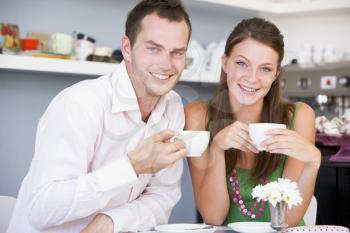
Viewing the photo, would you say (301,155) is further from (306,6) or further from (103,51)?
(306,6)

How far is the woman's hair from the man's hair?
33 cm

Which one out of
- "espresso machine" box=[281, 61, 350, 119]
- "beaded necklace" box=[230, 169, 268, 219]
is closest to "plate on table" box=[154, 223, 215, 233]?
"beaded necklace" box=[230, 169, 268, 219]

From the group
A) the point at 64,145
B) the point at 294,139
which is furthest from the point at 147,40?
the point at 294,139

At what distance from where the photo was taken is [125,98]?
4.49ft

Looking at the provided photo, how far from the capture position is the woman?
1567 mm

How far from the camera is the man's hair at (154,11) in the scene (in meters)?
1.36

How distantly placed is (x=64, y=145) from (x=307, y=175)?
26.5 inches

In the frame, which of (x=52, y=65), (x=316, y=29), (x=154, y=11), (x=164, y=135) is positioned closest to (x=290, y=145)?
(x=164, y=135)

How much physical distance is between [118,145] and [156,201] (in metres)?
0.18

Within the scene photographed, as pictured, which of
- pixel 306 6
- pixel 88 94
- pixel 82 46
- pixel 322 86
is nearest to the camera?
pixel 88 94

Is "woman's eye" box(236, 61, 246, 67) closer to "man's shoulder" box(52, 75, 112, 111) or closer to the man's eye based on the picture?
the man's eye

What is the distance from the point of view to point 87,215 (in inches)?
47.3

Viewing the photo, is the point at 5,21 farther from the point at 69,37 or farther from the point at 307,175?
the point at 307,175

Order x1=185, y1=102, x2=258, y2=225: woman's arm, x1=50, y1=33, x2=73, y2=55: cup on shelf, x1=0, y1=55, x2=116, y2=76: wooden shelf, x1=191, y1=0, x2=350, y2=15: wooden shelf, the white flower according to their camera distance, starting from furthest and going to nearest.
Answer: x1=191, y1=0, x2=350, y2=15: wooden shelf, x1=50, y1=33, x2=73, y2=55: cup on shelf, x1=0, y1=55, x2=116, y2=76: wooden shelf, x1=185, y1=102, x2=258, y2=225: woman's arm, the white flower
